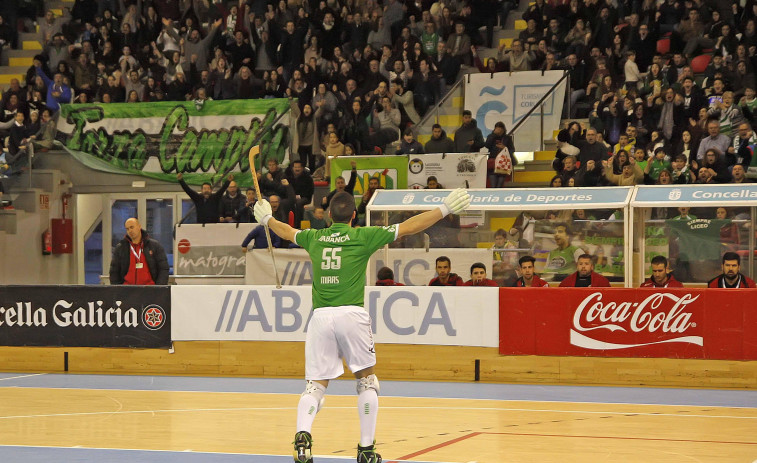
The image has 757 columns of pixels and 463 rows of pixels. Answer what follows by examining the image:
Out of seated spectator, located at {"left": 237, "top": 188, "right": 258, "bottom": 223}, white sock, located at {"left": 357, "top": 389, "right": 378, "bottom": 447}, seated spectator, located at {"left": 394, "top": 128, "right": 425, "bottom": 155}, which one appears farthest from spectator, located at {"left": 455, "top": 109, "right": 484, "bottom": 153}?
white sock, located at {"left": 357, "top": 389, "right": 378, "bottom": 447}

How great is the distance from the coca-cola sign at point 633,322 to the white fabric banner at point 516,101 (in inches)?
361

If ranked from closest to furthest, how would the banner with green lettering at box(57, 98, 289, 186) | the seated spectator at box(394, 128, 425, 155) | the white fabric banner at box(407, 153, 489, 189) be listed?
1. the white fabric banner at box(407, 153, 489, 189)
2. the seated spectator at box(394, 128, 425, 155)
3. the banner with green lettering at box(57, 98, 289, 186)

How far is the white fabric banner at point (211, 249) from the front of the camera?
892 inches

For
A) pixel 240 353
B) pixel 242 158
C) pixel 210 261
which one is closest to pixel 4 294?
pixel 240 353

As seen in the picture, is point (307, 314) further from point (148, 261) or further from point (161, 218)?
point (161, 218)

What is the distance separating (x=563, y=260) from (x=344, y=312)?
9.15 meters

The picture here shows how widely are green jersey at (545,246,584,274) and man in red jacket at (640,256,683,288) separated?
5.20 feet

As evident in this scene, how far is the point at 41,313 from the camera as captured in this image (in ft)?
57.1

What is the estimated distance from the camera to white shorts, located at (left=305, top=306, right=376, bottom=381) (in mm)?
8758

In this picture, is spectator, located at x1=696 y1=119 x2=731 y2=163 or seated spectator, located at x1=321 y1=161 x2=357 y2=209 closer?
spectator, located at x1=696 y1=119 x2=731 y2=163

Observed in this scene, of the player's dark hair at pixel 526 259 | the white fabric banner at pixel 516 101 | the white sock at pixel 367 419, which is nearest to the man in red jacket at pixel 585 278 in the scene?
the player's dark hair at pixel 526 259

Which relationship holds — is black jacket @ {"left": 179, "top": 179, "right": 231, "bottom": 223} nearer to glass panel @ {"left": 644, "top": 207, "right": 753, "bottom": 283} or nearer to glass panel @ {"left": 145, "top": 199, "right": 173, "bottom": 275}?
glass panel @ {"left": 145, "top": 199, "right": 173, "bottom": 275}

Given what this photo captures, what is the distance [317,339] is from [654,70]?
1580cm

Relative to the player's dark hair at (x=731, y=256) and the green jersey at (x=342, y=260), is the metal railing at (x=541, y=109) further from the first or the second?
the green jersey at (x=342, y=260)
